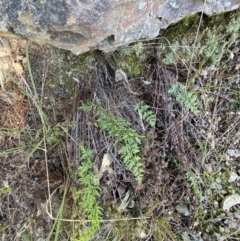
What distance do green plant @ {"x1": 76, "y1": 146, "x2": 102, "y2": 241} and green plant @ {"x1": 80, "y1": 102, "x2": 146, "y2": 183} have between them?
0.16 meters

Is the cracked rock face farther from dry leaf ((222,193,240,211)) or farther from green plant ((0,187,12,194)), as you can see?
dry leaf ((222,193,240,211))

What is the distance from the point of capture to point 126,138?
1.82 meters

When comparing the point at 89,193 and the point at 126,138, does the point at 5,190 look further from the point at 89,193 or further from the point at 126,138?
the point at 126,138

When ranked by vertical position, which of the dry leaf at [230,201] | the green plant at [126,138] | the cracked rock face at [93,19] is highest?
the cracked rock face at [93,19]

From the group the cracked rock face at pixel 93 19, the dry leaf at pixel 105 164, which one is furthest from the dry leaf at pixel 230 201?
the cracked rock face at pixel 93 19

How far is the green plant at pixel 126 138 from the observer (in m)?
1.81

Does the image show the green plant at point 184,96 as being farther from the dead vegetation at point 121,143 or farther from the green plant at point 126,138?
the green plant at point 126,138

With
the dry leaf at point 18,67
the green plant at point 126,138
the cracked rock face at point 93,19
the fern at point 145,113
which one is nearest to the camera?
the cracked rock face at point 93,19

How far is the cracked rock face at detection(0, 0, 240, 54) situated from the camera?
5.32ft

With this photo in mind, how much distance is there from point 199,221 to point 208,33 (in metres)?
1.02

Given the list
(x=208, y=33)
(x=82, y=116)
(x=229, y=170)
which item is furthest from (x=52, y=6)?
(x=229, y=170)

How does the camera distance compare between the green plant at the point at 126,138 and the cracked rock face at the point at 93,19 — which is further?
the green plant at the point at 126,138

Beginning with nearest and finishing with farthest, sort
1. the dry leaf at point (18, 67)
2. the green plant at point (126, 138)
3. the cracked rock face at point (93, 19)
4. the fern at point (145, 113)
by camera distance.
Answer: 1. the cracked rock face at point (93, 19)
2. the green plant at point (126, 138)
3. the fern at point (145, 113)
4. the dry leaf at point (18, 67)

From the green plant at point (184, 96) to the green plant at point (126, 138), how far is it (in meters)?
0.29
